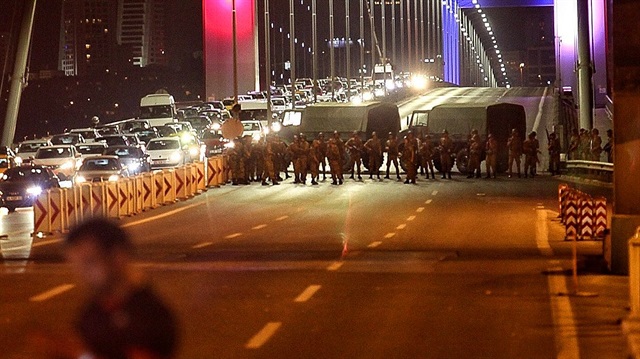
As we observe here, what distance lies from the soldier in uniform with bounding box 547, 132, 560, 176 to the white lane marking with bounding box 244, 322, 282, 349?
3332 cm

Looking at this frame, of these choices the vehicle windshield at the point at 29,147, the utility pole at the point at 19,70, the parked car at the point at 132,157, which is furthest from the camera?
the vehicle windshield at the point at 29,147

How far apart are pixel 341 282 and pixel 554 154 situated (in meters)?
30.2

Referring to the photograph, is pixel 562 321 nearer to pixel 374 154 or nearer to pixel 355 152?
pixel 374 154

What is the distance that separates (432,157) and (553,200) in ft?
38.8

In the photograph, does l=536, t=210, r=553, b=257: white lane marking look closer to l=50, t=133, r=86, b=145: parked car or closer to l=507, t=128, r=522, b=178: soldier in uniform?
l=507, t=128, r=522, b=178: soldier in uniform

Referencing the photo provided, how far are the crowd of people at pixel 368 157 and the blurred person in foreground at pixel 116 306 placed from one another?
39876mm

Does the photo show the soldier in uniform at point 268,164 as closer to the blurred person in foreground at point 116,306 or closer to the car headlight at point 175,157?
the car headlight at point 175,157

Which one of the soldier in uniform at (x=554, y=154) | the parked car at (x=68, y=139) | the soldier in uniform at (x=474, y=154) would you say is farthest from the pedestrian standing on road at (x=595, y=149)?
the parked car at (x=68, y=139)

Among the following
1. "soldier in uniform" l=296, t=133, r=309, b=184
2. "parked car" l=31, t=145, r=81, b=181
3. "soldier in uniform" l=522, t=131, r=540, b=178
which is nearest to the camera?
"soldier in uniform" l=296, t=133, r=309, b=184

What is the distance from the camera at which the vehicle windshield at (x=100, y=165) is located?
140 feet

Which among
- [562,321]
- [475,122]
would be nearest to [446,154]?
[475,122]

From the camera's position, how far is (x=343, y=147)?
47.4 m

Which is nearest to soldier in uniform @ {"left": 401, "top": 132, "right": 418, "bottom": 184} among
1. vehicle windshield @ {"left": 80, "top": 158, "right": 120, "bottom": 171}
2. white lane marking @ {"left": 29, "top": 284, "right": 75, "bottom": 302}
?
vehicle windshield @ {"left": 80, "top": 158, "right": 120, "bottom": 171}

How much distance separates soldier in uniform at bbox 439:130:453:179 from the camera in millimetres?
47469
